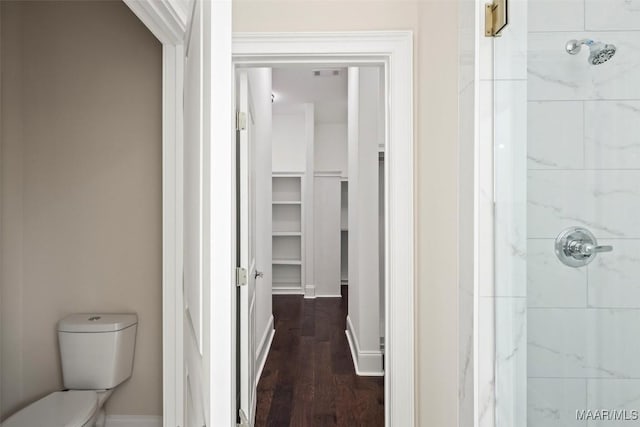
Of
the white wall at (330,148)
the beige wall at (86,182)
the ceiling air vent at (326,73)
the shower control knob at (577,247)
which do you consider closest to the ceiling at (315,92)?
the ceiling air vent at (326,73)

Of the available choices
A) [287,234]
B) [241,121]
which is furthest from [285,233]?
[241,121]

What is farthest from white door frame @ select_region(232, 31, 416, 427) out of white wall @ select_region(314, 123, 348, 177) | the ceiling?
white wall @ select_region(314, 123, 348, 177)

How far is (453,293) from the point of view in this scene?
45.1 inches

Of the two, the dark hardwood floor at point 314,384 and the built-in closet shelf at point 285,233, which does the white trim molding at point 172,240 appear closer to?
the dark hardwood floor at point 314,384

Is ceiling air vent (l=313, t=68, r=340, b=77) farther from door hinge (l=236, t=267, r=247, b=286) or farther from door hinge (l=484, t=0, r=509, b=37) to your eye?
door hinge (l=484, t=0, r=509, b=37)

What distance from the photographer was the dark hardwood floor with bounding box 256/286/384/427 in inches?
91.4

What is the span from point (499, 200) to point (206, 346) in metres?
0.79

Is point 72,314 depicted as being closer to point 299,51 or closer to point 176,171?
point 176,171

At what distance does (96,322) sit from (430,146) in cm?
191

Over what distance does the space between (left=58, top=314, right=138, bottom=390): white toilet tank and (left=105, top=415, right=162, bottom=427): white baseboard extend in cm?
26

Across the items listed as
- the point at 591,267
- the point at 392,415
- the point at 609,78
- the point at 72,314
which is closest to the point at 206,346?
the point at 591,267

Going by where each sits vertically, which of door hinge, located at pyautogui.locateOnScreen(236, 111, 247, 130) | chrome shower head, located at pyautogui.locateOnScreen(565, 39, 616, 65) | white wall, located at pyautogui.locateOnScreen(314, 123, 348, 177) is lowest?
chrome shower head, located at pyautogui.locateOnScreen(565, 39, 616, 65)

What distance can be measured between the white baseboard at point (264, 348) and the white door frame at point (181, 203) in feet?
4.17

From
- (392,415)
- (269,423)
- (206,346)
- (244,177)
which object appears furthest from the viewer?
(269,423)
